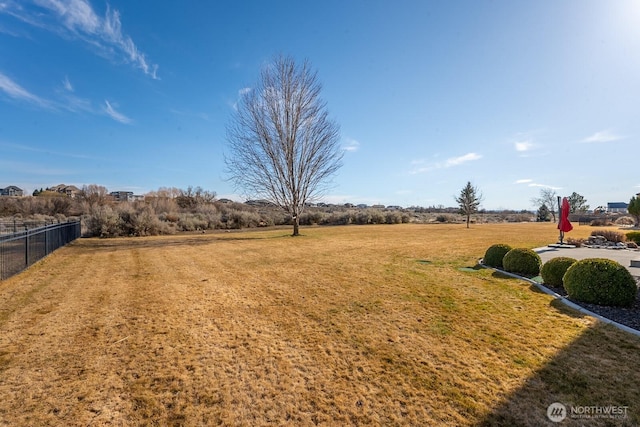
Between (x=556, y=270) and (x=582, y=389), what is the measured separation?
4171 millimetres

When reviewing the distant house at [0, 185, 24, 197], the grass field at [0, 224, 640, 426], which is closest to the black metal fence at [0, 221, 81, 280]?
the grass field at [0, 224, 640, 426]

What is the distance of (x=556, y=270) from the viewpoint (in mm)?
5680

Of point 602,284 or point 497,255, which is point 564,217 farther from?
point 602,284

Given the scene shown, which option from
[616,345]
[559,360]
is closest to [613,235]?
[616,345]

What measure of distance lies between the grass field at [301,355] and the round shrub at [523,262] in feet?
4.57

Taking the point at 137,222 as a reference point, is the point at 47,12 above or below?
above

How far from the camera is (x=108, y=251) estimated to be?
10.3 metres

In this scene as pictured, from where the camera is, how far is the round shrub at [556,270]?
5607 millimetres

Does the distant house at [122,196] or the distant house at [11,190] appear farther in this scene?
the distant house at [11,190]

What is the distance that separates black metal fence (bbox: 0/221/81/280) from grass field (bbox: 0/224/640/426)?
0.82 metres

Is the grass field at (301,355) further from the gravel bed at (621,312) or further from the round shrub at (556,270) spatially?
the round shrub at (556,270)

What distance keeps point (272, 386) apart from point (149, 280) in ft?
16.5

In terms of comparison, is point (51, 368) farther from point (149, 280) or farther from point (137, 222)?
point (137, 222)

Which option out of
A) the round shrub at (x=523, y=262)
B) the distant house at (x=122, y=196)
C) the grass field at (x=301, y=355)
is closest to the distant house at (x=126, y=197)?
the distant house at (x=122, y=196)
